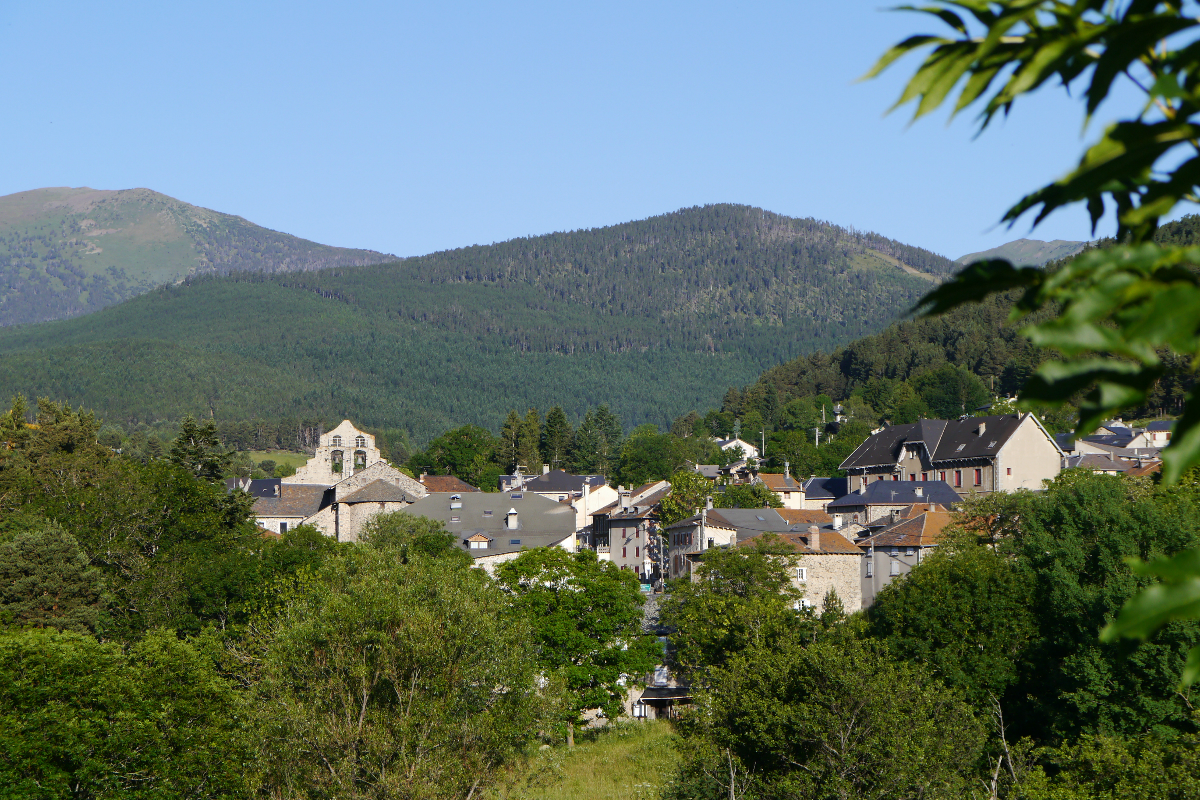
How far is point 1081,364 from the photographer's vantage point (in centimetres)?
211

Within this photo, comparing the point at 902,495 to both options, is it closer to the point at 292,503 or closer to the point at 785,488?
the point at 785,488

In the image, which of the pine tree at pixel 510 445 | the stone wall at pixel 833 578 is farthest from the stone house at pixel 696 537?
the pine tree at pixel 510 445

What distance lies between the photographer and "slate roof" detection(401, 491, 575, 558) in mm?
84688

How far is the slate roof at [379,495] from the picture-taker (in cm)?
8694

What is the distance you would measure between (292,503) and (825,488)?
52249 mm

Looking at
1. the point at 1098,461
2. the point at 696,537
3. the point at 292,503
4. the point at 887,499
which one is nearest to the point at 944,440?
the point at 1098,461

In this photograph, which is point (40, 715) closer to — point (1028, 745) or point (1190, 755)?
point (1028, 745)

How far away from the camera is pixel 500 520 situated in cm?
8806

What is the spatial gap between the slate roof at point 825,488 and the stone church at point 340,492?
40.5 meters

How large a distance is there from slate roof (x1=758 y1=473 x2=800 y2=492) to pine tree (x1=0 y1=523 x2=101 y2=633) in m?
69.6

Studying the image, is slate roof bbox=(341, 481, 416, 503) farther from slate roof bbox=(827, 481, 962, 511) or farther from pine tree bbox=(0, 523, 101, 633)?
pine tree bbox=(0, 523, 101, 633)

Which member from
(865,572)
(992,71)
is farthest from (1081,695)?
(992,71)

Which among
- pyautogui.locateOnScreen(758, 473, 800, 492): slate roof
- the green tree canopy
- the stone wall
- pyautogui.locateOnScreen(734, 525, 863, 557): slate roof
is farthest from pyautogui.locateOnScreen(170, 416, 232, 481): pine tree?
pyautogui.locateOnScreen(758, 473, 800, 492): slate roof

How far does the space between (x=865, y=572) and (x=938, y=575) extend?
13099 mm
